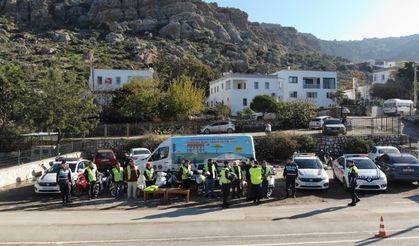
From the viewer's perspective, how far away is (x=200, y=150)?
21.3 meters

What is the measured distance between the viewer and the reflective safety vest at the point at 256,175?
55.9 ft

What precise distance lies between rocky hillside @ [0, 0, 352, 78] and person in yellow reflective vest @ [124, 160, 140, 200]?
7247 centimetres

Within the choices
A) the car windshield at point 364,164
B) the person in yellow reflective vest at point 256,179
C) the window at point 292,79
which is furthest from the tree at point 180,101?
the person in yellow reflective vest at point 256,179

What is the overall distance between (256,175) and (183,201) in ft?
10.4

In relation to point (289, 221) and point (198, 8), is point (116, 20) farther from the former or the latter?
point (289, 221)

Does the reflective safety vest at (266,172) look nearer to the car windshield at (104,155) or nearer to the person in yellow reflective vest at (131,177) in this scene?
the person in yellow reflective vest at (131,177)

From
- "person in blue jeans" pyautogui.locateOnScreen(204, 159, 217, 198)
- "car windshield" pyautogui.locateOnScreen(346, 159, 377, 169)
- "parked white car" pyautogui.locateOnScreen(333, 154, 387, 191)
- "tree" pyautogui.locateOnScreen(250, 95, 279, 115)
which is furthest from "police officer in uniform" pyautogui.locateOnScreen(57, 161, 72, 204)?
"tree" pyautogui.locateOnScreen(250, 95, 279, 115)

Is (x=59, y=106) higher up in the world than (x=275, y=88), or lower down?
lower down

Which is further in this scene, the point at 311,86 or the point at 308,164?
the point at 311,86

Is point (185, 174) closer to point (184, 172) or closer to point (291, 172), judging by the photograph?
point (184, 172)

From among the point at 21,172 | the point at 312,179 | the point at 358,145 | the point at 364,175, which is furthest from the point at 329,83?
Answer: the point at 21,172

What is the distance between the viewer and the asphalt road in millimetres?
11211

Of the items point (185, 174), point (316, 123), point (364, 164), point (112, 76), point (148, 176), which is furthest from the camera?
point (112, 76)

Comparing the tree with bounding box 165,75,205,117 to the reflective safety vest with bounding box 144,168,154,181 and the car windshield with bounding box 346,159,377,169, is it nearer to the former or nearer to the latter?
the reflective safety vest with bounding box 144,168,154,181
